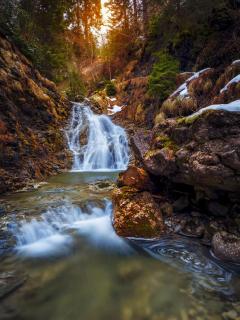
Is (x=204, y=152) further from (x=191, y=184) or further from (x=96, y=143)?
(x=96, y=143)

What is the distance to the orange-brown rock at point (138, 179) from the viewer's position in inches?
234

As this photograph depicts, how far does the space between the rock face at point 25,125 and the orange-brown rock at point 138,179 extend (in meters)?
4.09

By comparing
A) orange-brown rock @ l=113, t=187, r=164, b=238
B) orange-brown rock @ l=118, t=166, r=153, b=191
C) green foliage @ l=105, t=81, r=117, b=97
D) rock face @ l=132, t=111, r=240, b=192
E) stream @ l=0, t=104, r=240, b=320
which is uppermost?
green foliage @ l=105, t=81, r=117, b=97

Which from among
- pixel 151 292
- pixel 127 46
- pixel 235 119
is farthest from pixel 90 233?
pixel 127 46

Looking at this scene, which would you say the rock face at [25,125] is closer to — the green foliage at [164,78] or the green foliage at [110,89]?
the green foliage at [164,78]

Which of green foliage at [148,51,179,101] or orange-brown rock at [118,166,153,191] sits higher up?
green foliage at [148,51,179,101]

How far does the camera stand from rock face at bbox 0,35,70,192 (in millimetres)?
8938

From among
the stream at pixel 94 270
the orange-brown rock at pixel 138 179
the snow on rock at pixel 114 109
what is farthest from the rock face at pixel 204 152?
the snow on rock at pixel 114 109

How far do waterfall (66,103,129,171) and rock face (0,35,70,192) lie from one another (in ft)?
2.28

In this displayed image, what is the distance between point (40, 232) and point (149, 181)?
272cm

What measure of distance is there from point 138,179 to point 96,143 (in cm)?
781

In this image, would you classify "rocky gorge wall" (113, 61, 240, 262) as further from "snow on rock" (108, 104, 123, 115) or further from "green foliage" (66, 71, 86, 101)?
"green foliage" (66, 71, 86, 101)

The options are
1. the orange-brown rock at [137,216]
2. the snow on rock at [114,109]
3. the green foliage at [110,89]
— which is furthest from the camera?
the green foliage at [110,89]

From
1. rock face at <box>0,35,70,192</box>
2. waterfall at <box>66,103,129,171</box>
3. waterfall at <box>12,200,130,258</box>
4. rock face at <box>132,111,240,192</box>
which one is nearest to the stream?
waterfall at <box>12,200,130,258</box>
